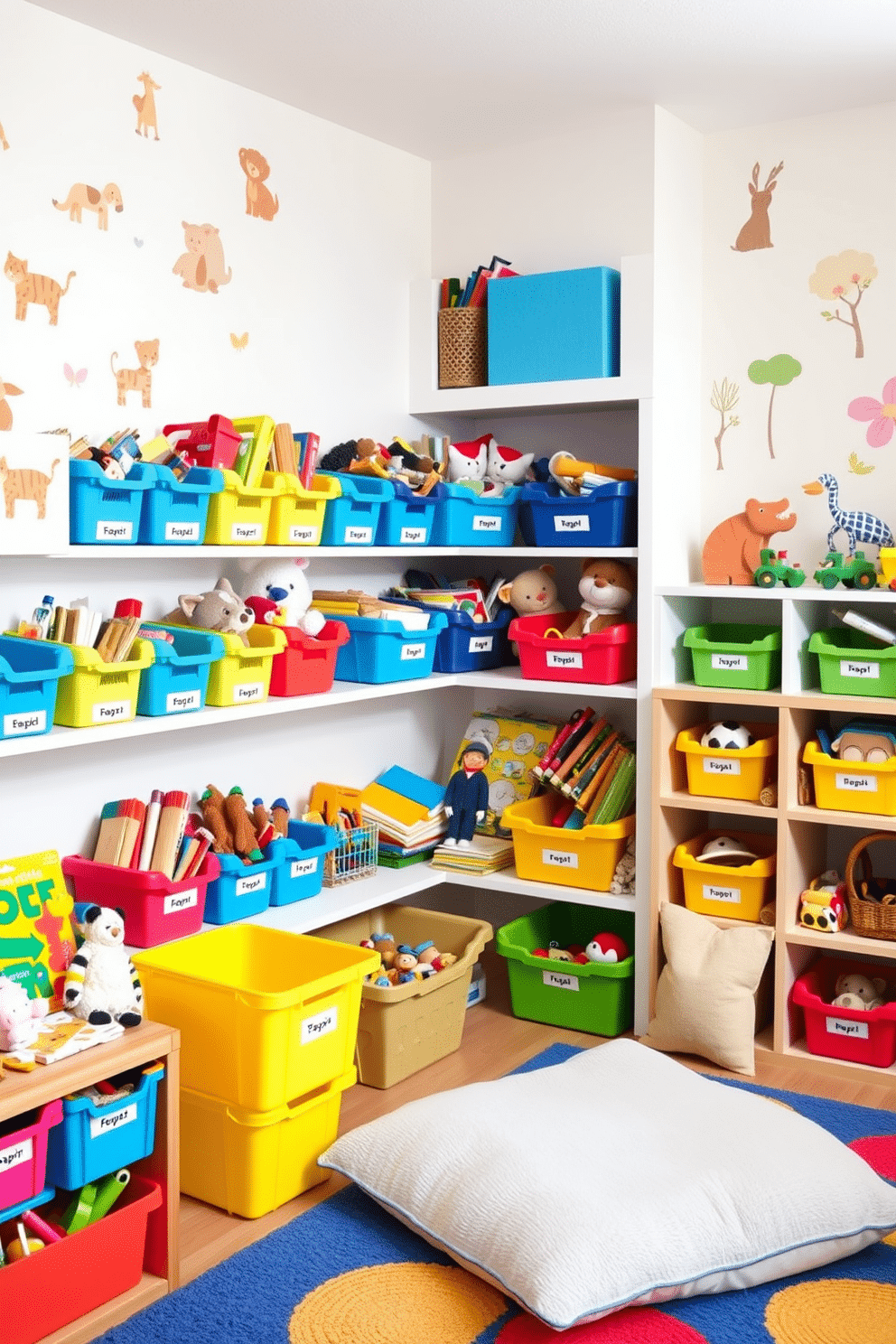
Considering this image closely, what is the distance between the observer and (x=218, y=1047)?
2.32 m

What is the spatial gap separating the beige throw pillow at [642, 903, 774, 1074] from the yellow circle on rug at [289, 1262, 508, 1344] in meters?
0.98

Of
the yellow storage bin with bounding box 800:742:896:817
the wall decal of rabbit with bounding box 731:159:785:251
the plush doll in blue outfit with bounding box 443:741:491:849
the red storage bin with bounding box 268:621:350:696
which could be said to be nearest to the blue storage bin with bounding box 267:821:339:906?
the red storage bin with bounding box 268:621:350:696

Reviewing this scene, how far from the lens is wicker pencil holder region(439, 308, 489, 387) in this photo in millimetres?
3393

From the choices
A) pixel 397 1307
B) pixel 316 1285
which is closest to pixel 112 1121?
pixel 316 1285

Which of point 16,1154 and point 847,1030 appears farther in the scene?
point 847,1030

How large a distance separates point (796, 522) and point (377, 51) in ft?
4.91

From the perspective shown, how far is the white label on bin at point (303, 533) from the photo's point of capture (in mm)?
2832

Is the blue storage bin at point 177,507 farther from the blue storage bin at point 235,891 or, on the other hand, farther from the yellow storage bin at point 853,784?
the yellow storage bin at point 853,784

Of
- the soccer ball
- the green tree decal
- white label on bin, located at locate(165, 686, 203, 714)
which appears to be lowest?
the soccer ball

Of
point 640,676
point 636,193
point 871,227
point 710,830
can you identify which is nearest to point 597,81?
point 636,193

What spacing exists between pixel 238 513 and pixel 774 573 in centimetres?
124

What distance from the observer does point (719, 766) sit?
305cm

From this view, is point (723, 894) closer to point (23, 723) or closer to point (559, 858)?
point (559, 858)

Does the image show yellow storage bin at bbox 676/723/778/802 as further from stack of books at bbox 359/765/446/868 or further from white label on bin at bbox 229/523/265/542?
white label on bin at bbox 229/523/265/542
